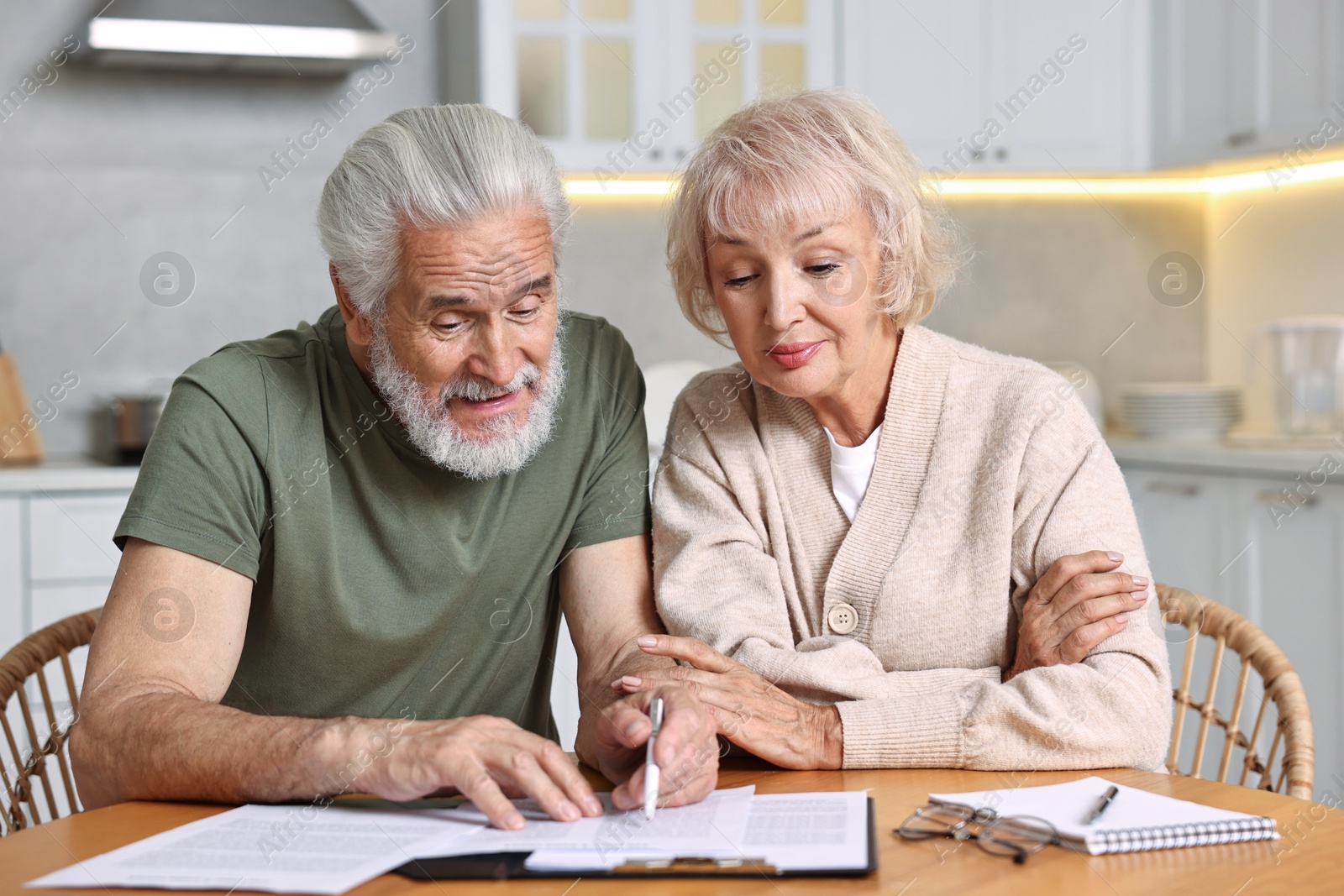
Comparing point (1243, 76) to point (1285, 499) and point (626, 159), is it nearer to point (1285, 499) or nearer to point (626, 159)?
point (1285, 499)

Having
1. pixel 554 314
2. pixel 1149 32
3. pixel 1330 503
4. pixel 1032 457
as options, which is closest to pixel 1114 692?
pixel 1032 457

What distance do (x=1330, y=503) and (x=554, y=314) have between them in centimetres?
202

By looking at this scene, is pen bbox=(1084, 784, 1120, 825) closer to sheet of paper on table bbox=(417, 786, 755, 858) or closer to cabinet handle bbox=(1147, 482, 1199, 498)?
sheet of paper on table bbox=(417, 786, 755, 858)

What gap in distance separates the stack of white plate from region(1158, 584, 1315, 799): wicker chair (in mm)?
1818

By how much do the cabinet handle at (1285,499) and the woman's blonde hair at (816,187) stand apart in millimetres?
1595

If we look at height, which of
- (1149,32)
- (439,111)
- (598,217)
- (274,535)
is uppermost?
(1149,32)

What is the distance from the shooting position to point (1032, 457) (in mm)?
1375

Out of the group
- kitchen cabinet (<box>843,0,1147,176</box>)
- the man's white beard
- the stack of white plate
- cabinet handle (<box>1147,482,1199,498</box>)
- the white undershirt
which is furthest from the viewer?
kitchen cabinet (<box>843,0,1147,176</box>)

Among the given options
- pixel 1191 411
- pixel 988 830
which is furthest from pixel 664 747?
pixel 1191 411

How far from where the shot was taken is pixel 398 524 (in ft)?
4.74

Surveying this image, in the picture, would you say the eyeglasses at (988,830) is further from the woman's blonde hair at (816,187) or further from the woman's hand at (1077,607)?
the woman's blonde hair at (816,187)

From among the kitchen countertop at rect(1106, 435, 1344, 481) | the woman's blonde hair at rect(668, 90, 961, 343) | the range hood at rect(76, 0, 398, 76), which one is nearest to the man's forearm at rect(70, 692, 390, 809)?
the woman's blonde hair at rect(668, 90, 961, 343)

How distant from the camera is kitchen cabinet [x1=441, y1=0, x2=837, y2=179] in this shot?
317 cm

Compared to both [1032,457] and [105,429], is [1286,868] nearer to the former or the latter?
[1032,457]
